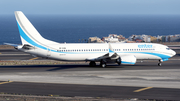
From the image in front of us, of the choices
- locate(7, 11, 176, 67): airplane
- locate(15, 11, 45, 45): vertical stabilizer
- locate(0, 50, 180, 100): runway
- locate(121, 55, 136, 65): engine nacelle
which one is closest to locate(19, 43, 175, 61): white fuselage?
locate(7, 11, 176, 67): airplane

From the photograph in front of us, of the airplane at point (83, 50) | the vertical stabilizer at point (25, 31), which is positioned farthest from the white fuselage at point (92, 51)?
the vertical stabilizer at point (25, 31)

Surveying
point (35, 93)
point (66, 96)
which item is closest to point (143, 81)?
point (66, 96)

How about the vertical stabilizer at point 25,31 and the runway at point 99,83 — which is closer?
the runway at point 99,83

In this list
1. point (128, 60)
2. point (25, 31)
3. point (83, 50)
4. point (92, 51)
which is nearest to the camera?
point (128, 60)

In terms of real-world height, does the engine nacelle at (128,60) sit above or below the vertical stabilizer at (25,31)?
below

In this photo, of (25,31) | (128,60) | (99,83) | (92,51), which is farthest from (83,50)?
(99,83)

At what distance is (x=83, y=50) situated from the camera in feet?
148

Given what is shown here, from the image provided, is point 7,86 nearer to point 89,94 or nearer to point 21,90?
point 21,90

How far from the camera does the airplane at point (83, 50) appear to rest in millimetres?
43688

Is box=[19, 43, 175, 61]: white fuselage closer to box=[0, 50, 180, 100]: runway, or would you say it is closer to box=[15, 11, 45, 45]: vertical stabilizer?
box=[15, 11, 45, 45]: vertical stabilizer

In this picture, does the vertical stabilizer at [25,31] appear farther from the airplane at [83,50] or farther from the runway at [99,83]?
the runway at [99,83]

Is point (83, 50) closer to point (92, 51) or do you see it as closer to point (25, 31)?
point (92, 51)

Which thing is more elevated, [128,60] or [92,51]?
[92,51]

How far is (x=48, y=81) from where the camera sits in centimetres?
3291
